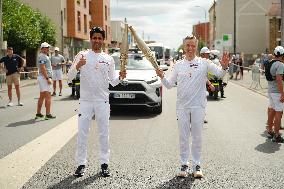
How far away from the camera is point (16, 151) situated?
7723 mm

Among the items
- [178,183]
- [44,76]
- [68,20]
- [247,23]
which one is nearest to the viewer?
[178,183]

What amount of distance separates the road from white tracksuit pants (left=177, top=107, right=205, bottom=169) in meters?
0.28

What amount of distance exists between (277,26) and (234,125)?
55.1 metres

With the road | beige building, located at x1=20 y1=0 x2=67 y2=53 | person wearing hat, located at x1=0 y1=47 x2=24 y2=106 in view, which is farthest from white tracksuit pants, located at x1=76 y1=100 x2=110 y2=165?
beige building, located at x1=20 y1=0 x2=67 y2=53

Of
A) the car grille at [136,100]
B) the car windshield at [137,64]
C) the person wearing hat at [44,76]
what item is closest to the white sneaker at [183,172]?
the car grille at [136,100]

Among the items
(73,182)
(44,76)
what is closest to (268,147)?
(73,182)

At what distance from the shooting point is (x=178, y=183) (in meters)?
5.71

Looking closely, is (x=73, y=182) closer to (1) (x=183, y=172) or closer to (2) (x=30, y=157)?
(1) (x=183, y=172)

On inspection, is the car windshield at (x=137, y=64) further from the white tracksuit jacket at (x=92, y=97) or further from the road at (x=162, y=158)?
the white tracksuit jacket at (x=92, y=97)

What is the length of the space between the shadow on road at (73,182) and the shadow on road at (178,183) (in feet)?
2.98

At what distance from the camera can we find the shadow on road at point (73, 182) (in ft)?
18.2

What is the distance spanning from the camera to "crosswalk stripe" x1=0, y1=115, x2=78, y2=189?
5930mm

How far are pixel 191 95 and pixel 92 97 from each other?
1.33 m

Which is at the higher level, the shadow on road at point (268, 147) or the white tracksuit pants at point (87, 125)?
the white tracksuit pants at point (87, 125)
